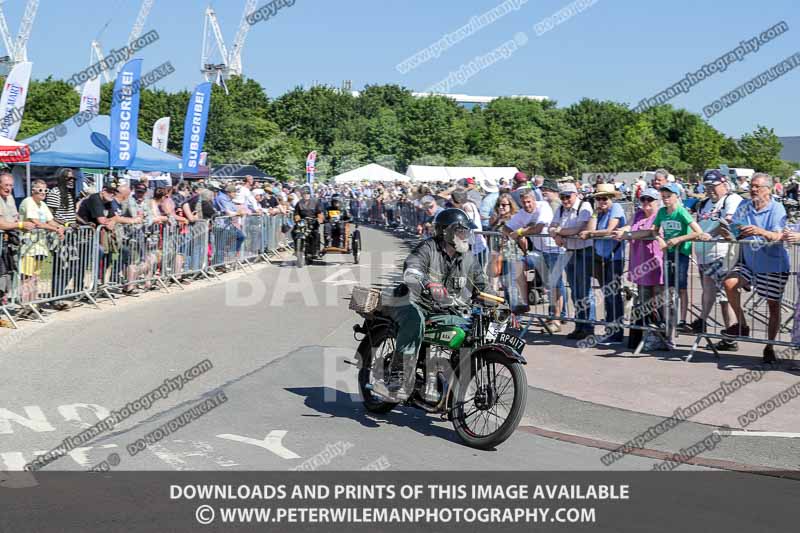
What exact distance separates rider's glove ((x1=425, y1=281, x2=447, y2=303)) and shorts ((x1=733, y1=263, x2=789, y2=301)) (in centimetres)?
469

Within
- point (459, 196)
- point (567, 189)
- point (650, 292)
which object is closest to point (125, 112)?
point (459, 196)

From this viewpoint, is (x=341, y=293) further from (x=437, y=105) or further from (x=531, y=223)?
(x=437, y=105)

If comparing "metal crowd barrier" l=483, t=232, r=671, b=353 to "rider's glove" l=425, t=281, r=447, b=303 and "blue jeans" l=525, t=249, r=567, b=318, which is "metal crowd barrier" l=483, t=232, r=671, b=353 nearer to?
"blue jeans" l=525, t=249, r=567, b=318

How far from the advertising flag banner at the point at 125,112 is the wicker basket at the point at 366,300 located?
44.0ft

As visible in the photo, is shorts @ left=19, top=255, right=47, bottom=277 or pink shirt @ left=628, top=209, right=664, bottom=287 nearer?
pink shirt @ left=628, top=209, right=664, bottom=287

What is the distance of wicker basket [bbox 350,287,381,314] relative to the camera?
779 centimetres

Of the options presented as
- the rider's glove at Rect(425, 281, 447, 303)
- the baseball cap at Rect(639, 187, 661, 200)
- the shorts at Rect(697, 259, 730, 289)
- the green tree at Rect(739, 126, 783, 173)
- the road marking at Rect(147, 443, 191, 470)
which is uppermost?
the green tree at Rect(739, 126, 783, 173)

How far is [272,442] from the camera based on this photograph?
684 cm

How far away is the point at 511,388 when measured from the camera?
6.66 meters

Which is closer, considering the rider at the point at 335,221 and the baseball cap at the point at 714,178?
the baseball cap at the point at 714,178

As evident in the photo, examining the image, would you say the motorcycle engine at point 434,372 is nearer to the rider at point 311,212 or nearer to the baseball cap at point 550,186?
the baseball cap at point 550,186

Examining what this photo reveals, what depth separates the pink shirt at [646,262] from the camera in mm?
10742

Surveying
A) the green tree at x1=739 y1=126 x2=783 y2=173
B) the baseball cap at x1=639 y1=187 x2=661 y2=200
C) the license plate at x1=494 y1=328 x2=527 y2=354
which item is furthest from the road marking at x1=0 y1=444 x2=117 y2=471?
the green tree at x1=739 y1=126 x2=783 y2=173

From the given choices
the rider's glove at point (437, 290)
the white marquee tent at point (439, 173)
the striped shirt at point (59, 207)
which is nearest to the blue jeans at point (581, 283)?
the rider's glove at point (437, 290)
